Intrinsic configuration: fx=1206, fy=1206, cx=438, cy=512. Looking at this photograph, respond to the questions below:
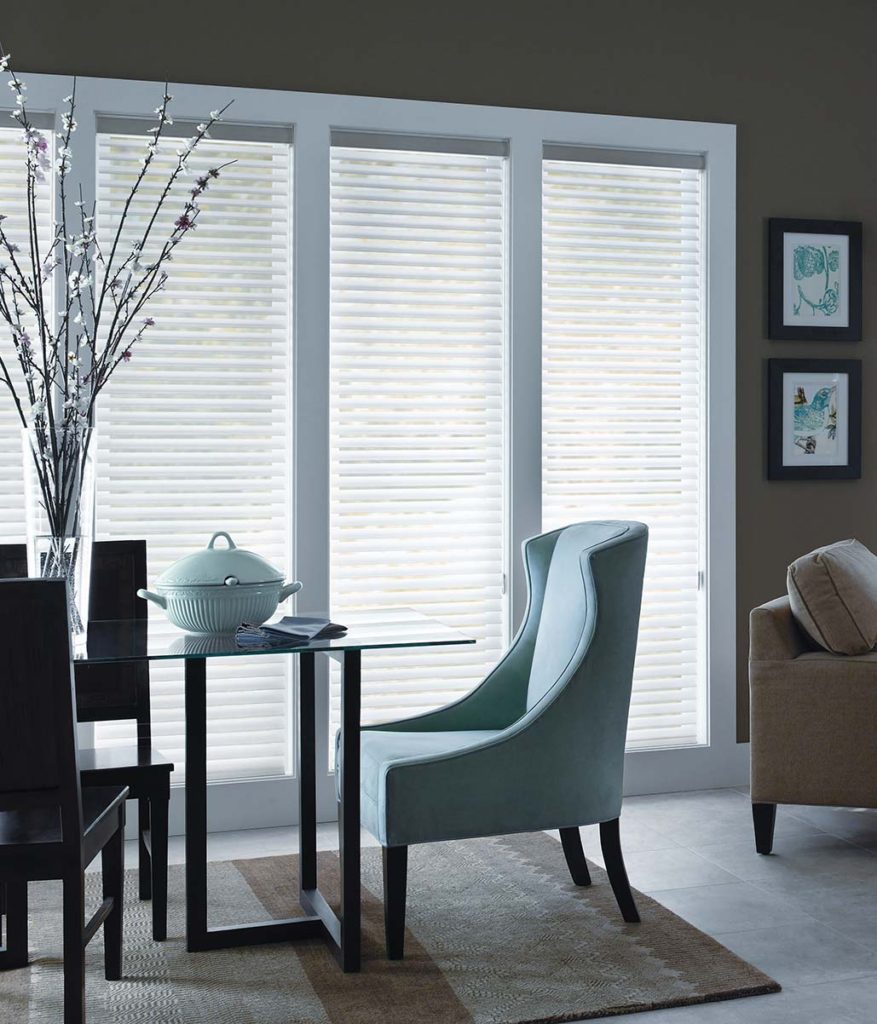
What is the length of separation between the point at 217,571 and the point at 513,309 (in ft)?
5.84

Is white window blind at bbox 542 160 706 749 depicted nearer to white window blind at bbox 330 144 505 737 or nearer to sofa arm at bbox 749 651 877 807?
white window blind at bbox 330 144 505 737

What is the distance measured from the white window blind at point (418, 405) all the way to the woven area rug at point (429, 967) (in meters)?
0.97

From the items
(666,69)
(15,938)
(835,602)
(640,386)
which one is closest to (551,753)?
(835,602)

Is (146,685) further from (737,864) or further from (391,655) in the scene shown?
(737,864)

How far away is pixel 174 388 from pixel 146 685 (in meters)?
1.06

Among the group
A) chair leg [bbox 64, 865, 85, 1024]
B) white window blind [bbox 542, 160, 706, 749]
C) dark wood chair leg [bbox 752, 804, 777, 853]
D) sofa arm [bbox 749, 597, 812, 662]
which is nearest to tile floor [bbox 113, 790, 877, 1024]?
dark wood chair leg [bbox 752, 804, 777, 853]

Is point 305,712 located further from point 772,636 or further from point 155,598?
point 772,636

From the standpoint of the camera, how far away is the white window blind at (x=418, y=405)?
13.0ft

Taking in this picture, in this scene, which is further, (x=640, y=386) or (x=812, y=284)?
(x=812, y=284)

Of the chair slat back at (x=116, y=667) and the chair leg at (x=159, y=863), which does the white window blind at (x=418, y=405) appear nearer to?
the chair slat back at (x=116, y=667)

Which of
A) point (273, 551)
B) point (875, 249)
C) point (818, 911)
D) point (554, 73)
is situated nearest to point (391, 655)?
point (273, 551)

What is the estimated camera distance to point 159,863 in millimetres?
2852

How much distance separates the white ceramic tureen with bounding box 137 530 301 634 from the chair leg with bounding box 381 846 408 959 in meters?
0.61

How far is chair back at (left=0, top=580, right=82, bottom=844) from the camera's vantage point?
204 centimetres
